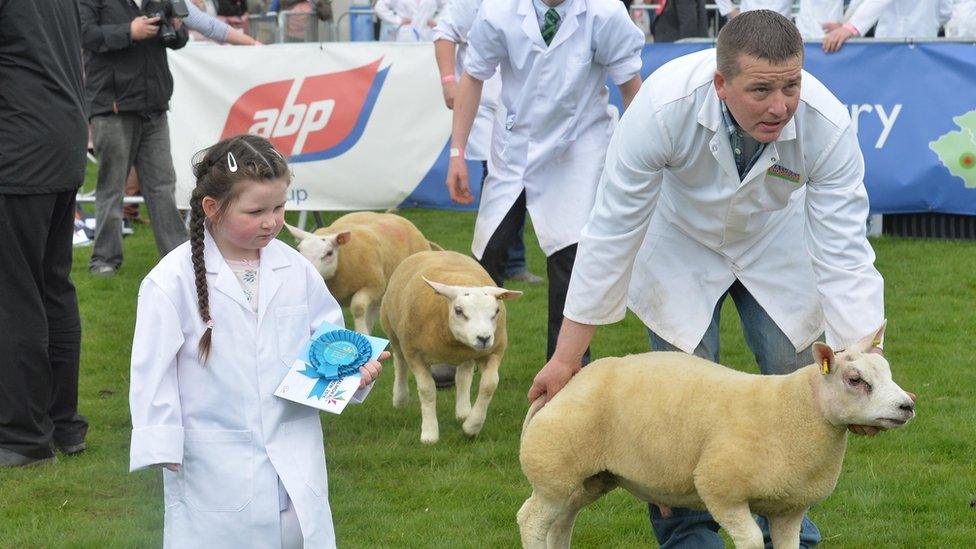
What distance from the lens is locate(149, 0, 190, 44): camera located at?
930 centimetres

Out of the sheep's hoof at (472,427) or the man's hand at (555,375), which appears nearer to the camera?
the man's hand at (555,375)

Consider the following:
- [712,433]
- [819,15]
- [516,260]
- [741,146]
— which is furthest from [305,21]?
[712,433]

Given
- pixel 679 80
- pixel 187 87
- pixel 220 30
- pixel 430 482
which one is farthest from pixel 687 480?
pixel 187 87

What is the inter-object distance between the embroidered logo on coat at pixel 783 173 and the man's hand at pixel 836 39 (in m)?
6.97

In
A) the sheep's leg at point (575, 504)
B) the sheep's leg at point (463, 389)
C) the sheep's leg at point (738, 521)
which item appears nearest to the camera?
Result: the sheep's leg at point (738, 521)

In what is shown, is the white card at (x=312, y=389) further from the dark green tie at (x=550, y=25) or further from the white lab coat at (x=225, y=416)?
the dark green tie at (x=550, y=25)

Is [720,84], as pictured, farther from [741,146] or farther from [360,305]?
[360,305]

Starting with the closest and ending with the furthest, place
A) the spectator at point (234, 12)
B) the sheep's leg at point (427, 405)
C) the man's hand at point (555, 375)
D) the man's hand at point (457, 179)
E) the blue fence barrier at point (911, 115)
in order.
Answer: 1. the man's hand at point (555, 375)
2. the sheep's leg at point (427, 405)
3. the man's hand at point (457, 179)
4. the blue fence barrier at point (911, 115)
5. the spectator at point (234, 12)

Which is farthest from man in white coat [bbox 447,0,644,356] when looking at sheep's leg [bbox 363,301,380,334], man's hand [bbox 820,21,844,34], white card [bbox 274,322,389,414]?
man's hand [bbox 820,21,844,34]

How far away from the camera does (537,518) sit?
13.8 feet

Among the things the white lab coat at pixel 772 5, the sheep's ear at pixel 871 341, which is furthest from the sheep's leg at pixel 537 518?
the white lab coat at pixel 772 5

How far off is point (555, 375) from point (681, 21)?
396 inches

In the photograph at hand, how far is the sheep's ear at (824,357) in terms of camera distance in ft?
12.0

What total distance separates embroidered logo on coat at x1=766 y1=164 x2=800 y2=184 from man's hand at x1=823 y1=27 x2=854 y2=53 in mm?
6965
